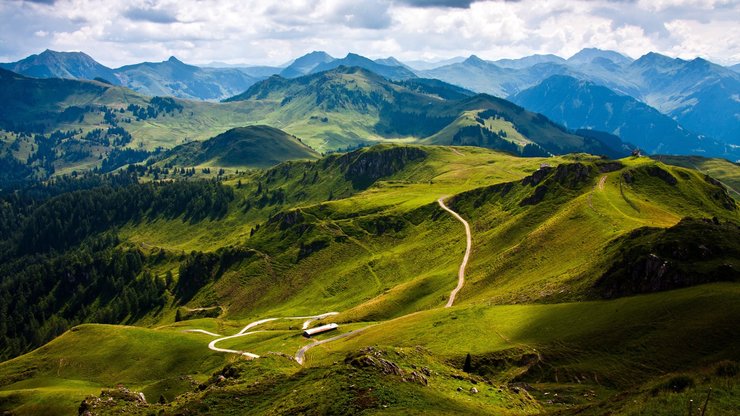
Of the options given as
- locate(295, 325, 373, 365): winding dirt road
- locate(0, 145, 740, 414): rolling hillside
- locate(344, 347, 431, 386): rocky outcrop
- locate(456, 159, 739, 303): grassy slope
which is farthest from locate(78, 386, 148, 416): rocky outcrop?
locate(456, 159, 739, 303): grassy slope

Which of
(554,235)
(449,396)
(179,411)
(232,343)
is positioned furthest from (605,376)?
Answer: (232,343)

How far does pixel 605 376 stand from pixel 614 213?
322 ft

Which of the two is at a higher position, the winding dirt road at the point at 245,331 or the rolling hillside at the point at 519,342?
the rolling hillside at the point at 519,342

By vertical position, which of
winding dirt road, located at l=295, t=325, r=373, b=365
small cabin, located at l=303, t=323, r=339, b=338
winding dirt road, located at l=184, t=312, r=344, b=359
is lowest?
winding dirt road, located at l=184, t=312, r=344, b=359

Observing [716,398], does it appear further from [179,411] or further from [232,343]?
[232,343]

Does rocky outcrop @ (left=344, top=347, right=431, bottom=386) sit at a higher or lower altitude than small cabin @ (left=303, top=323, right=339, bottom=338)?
higher

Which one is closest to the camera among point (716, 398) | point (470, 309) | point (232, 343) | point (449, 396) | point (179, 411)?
point (716, 398)

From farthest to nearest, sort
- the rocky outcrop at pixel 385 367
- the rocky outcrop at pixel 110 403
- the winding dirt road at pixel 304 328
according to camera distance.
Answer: the winding dirt road at pixel 304 328 → the rocky outcrop at pixel 110 403 → the rocky outcrop at pixel 385 367

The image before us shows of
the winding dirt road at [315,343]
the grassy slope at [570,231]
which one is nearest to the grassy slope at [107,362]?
the winding dirt road at [315,343]

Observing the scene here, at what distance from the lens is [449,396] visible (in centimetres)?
6069

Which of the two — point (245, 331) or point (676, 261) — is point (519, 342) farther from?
point (245, 331)

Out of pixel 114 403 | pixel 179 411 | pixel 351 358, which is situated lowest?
pixel 114 403

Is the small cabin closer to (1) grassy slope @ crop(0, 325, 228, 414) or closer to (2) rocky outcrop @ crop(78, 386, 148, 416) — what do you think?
(1) grassy slope @ crop(0, 325, 228, 414)

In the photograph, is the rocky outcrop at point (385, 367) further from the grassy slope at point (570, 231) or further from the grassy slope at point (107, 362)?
the grassy slope at point (107, 362)
